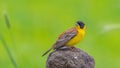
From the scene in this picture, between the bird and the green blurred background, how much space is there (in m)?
2.57

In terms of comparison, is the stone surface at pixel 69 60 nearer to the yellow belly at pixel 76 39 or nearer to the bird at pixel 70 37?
the bird at pixel 70 37

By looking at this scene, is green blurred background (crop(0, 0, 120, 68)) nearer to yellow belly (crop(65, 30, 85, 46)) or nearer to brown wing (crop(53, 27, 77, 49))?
yellow belly (crop(65, 30, 85, 46))

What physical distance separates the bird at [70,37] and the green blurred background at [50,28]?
101 inches

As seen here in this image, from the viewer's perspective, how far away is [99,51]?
10.5 meters

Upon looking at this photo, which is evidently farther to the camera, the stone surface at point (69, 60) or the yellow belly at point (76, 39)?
the yellow belly at point (76, 39)

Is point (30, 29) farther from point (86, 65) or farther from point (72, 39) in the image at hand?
point (86, 65)

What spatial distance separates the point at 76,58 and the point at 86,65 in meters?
0.10

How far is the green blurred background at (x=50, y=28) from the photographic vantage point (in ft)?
33.9

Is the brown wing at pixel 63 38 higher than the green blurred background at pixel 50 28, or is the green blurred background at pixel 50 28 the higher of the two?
the brown wing at pixel 63 38

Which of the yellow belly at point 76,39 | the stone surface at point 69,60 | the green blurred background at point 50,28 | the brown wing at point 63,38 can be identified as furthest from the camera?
the green blurred background at point 50,28

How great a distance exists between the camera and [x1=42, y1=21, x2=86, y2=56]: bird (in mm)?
5705

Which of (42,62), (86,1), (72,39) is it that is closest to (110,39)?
(86,1)

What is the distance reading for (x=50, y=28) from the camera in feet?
41.1

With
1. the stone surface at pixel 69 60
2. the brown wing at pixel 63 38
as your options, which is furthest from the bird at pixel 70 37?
the stone surface at pixel 69 60
